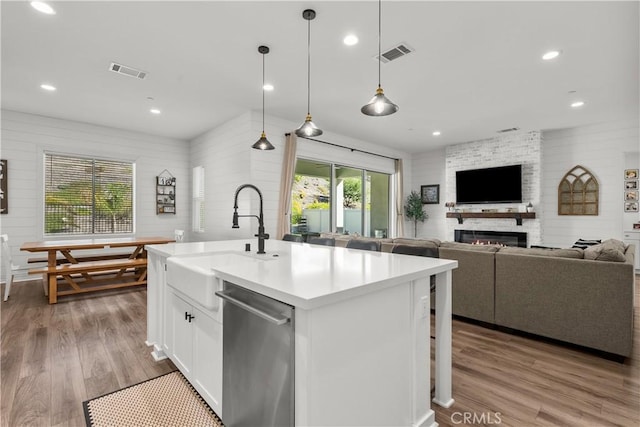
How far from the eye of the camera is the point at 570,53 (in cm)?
328

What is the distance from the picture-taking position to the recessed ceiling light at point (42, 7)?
2.49 metres

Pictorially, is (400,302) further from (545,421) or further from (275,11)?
(275,11)

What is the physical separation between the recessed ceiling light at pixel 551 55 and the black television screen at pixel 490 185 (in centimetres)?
366

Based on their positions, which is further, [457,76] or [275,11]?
[457,76]

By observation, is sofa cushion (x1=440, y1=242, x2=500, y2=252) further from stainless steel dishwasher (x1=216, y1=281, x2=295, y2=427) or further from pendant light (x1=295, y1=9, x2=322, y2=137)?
stainless steel dishwasher (x1=216, y1=281, x2=295, y2=427)

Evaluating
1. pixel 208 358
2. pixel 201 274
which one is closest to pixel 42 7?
pixel 201 274

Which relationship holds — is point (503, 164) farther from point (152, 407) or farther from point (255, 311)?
point (152, 407)

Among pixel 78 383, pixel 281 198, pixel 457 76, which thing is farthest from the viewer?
pixel 281 198

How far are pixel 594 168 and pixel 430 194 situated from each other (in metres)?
3.38

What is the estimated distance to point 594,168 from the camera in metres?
5.96

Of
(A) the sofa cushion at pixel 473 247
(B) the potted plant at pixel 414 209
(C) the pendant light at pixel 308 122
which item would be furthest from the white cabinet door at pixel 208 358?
(B) the potted plant at pixel 414 209

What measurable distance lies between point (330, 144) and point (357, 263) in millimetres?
4954

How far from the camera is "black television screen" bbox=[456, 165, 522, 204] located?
21.7ft

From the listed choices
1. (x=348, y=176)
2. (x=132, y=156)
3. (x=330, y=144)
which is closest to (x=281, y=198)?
(x=330, y=144)
